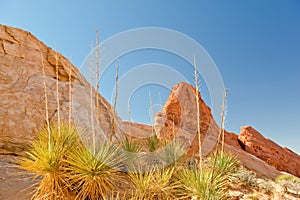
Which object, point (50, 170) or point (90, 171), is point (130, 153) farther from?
point (50, 170)

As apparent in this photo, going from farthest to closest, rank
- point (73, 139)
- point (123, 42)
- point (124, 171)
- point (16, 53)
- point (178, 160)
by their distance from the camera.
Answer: point (123, 42) → point (16, 53) → point (178, 160) → point (124, 171) → point (73, 139)

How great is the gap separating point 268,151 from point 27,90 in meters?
23.6

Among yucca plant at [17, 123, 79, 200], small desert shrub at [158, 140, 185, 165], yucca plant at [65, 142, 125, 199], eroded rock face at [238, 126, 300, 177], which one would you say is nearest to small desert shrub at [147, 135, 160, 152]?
small desert shrub at [158, 140, 185, 165]

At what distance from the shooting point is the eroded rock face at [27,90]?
6.57m

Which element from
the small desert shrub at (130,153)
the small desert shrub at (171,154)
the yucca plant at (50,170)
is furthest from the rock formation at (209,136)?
the yucca plant at (50,170)

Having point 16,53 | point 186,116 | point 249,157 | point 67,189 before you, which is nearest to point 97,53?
point 67,189

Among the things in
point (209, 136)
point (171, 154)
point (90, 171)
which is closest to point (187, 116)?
point (209, 136)

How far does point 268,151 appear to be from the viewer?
23188mm

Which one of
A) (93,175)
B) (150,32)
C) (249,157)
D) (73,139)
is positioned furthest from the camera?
(249,157)

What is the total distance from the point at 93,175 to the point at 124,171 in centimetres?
180

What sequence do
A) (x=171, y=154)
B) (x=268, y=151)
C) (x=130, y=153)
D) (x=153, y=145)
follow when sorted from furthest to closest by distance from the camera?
1. (x=268, y=151)
2. (x=153, y=145)
3. (x=171, y=154)
4. (x=130, y=153)

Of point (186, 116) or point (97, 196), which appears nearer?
point (97, 196)

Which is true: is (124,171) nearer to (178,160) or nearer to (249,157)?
(178,160)

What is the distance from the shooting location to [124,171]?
5.76 metres
